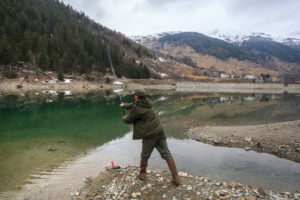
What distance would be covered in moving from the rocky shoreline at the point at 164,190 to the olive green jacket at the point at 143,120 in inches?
64.8

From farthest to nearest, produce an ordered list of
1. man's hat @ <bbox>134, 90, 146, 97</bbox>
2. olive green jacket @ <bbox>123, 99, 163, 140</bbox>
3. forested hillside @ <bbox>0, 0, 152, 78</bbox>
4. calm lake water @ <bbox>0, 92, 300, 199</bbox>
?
forested hillside @ <bbox>0, 0, 152, 78</bbox>, calm lake water @ <bbox>0, 92, 300, 199</bbox>, man's hat @ <bbox>134, 90, 146, 97</bbox>, olive green jacket @ <bbox>123, 99, 163, 140</bbox>

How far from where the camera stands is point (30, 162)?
11.5 m

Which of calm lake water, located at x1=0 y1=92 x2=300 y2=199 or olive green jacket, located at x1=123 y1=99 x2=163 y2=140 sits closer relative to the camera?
olive green jacket, located at x1=123 y1=99 x2=163 y2=140

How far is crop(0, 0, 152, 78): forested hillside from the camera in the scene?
80.6 metres

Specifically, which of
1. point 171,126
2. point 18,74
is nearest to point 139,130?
point 171,126

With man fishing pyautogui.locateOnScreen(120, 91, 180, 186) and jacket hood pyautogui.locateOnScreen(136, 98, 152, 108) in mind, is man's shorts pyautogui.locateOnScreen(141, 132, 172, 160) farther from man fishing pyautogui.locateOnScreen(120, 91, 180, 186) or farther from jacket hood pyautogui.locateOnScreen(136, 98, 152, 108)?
jacket hood pyautogui.locateOnScreen(136, 98, 152, 108)

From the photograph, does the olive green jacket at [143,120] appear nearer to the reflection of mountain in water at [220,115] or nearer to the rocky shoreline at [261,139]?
the rocky shoreline at [261,139]

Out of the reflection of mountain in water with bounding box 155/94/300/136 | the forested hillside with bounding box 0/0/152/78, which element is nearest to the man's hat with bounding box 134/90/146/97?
the reflection of mountain in water with bounding box 155/94/300/136

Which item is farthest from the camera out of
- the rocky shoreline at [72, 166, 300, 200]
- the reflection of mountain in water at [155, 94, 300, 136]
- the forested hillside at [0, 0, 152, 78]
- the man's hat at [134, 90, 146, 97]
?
the forested hillside at [0, 0, 152, 78]

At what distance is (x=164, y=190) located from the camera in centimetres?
714

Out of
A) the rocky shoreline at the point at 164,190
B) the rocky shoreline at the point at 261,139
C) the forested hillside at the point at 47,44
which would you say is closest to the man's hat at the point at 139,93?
the rocky shoreline at the point at 164,190

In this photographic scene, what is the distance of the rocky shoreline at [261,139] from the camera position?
12.8 metres

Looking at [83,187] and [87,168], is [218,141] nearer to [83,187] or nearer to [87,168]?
[87,168]

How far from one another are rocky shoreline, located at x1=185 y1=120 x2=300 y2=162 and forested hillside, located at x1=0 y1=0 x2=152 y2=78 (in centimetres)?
7037
